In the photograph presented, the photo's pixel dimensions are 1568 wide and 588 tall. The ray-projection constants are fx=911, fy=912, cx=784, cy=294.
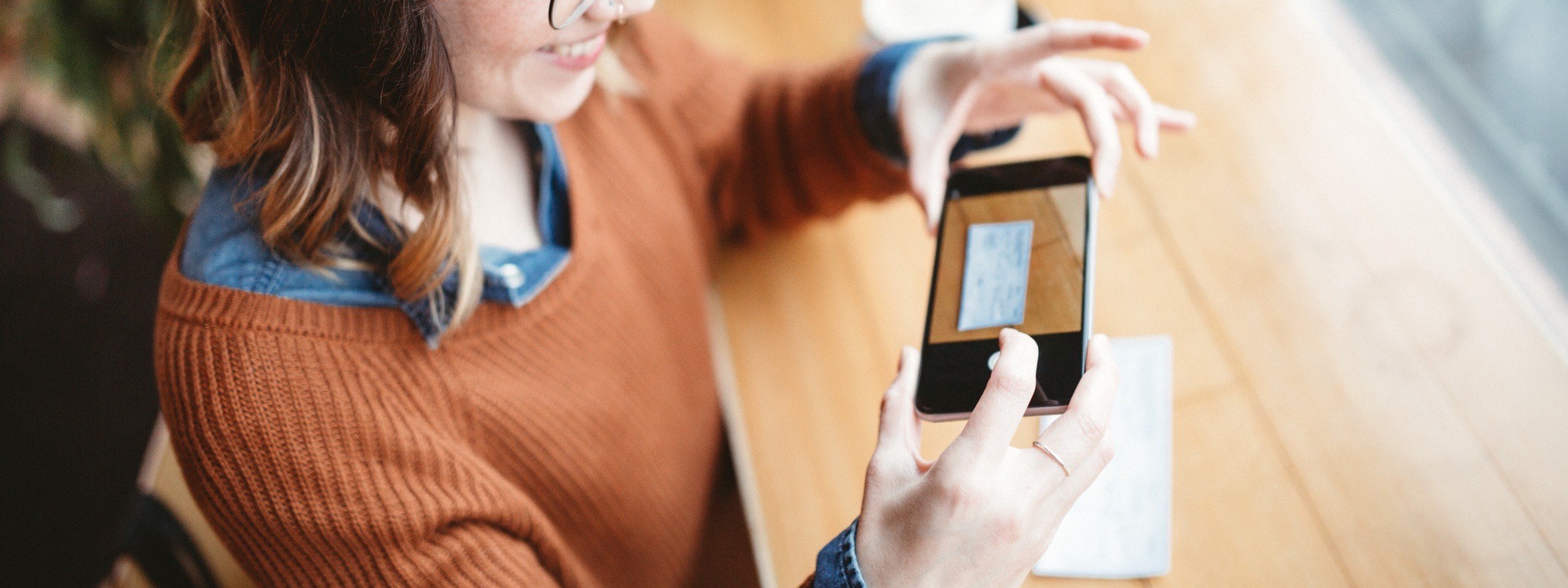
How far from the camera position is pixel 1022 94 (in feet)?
2.39

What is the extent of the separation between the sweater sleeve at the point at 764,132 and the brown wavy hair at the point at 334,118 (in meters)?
0.31

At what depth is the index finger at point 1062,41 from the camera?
2.12 ft

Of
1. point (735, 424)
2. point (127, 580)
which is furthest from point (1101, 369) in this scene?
point (127, 580)

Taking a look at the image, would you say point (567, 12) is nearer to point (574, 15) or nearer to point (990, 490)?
point (574, 15)

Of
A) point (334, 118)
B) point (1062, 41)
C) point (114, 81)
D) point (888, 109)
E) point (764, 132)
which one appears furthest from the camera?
point (114, 81)

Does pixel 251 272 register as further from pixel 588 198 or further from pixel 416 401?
pixel 588 198

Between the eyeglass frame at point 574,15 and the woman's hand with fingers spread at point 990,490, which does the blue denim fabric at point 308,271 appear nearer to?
the eyeglass frame at point 574,15

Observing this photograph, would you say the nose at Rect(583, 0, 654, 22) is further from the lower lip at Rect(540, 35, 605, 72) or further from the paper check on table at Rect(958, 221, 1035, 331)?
the paper check on table at Rect(958, 221, 1035, 331)

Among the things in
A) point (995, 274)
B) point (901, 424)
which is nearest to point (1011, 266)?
point (995, 274)

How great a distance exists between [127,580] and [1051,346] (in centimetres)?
114

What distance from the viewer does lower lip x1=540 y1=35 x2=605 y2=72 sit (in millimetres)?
602

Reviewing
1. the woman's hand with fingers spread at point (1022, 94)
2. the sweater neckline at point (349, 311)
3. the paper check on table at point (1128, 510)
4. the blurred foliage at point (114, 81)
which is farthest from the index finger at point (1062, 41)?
the blurred foliage at point (114, 81)

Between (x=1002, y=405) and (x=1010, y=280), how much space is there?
0.14 m

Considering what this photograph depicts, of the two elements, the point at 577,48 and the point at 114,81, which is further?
the point at 114,81
